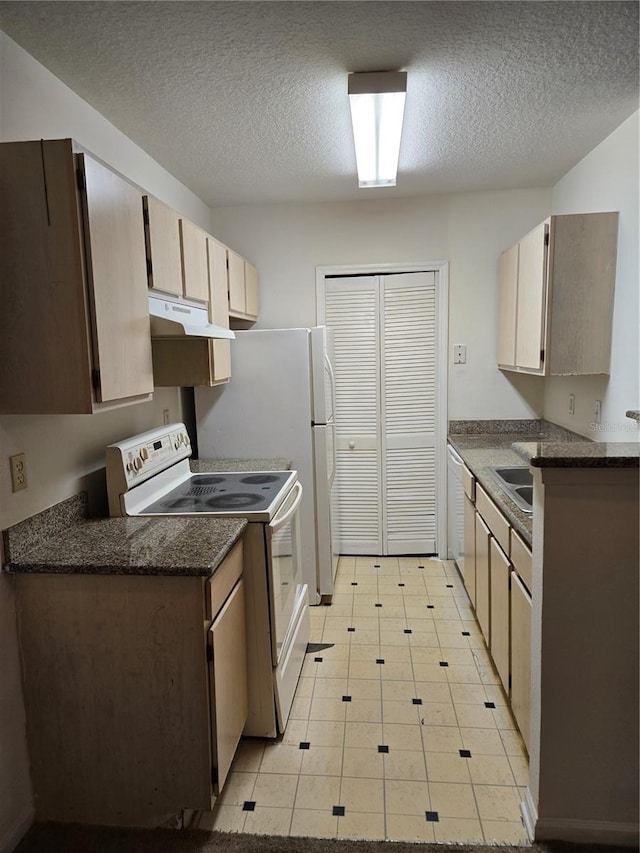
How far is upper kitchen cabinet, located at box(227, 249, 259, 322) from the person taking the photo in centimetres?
320

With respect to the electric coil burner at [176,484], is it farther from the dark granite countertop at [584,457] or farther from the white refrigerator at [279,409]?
the dark granite countertop at [584,457]

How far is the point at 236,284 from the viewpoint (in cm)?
328

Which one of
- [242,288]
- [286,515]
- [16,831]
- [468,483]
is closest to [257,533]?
[286,515]

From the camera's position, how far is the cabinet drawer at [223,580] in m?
1.70

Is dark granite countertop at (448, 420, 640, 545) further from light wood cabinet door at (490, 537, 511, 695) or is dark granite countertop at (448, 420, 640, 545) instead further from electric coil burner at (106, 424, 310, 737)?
electric coil burner at (106, 424, 310, 737)

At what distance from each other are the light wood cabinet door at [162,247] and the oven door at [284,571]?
3.38 feet

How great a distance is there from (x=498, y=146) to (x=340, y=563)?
2.81 m

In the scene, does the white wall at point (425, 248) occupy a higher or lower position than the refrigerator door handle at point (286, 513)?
higher

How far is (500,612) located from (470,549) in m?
0.72

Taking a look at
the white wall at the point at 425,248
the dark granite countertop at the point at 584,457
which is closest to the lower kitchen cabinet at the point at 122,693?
the dark granite countertop at the point at 584,457

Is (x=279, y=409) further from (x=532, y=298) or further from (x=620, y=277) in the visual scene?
(x=620, y=277)

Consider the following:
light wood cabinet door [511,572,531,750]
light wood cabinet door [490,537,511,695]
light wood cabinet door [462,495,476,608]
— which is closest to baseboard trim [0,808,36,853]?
light wood cabinet door [511,572,531,750]

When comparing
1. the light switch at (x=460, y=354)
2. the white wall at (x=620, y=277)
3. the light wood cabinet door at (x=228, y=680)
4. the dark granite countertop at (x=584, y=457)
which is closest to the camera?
the dark granite countertop at (x=584, y=457)

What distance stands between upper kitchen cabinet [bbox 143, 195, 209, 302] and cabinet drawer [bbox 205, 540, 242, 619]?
107 cm
